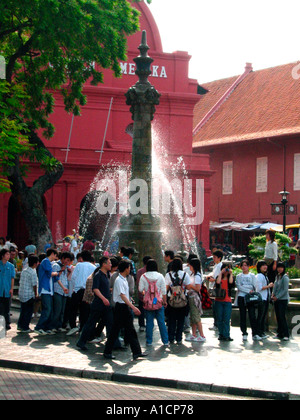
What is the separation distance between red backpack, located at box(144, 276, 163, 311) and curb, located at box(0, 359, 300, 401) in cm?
234

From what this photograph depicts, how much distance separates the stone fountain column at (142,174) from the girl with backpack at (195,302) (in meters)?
4.74

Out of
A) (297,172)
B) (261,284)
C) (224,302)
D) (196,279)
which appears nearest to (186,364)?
(196,279)

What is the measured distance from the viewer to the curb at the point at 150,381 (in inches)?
335

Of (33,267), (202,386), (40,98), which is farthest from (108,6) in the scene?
(202,386)

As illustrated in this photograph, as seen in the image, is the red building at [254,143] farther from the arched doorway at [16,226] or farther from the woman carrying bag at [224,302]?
the woman carrying bag at [224,302]

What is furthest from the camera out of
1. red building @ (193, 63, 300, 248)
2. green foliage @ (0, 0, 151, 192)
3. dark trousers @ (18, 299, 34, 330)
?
red building @ (193, 63, 300, 248)

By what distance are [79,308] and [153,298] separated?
174cm

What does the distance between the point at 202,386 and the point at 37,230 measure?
15963mm

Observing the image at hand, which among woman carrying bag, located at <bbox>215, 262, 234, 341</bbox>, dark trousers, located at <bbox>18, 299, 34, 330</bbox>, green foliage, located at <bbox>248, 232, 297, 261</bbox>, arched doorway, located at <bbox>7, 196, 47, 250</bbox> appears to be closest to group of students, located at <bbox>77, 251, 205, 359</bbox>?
woman carrying bag, located at <bbox>215, 262, 234, 341</bbox>

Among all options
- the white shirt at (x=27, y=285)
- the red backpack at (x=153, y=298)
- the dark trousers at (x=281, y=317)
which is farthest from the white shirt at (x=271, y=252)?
the white shirt at (x=27, y=285)

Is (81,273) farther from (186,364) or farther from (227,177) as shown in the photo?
(227,177)

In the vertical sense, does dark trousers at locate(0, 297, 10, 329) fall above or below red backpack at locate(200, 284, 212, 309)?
below

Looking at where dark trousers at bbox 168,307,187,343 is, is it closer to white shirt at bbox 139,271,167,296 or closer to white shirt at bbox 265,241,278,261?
white shirt at bbox 139,271,167,296

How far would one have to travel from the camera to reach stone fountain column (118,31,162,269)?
17594 millimetres
